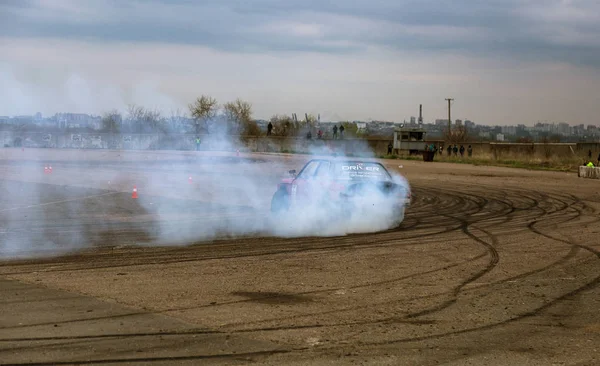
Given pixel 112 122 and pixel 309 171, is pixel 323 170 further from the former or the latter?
pixel 112 122

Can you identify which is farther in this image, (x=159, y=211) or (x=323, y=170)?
(x=159, y=211)

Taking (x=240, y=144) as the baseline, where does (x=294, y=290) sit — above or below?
below

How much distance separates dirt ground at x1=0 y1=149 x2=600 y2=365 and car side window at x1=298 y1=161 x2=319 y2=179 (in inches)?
69.8

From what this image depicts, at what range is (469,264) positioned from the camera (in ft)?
34.0

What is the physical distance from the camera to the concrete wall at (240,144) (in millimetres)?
28109

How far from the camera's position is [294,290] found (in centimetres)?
843

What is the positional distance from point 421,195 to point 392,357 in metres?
18.4

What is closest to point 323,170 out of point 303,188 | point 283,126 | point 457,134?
point 303,188

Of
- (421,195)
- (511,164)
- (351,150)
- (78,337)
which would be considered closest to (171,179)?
(351,150)

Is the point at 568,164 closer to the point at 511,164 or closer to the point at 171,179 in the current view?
the point at 511,164

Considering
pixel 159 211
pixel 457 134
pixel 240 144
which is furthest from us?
pixel 457 134

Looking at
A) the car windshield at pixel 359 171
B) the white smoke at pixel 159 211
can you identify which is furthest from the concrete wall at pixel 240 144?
the car windshield at pixel 359 171

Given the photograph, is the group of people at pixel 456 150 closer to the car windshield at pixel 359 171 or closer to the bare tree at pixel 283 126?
the bare tree at pixel 283 126

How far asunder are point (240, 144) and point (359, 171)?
992 inches
